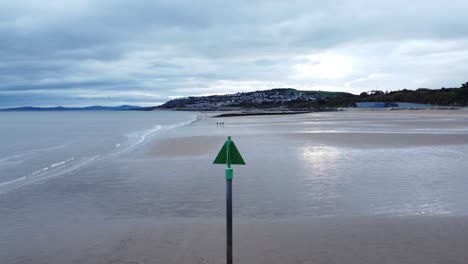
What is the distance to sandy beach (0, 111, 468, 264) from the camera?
628cm

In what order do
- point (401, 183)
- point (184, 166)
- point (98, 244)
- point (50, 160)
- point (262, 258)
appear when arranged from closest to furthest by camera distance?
point (262, 258)
point (98, 244)
point (401, 183)
point (184, 166)
point (50, 160)

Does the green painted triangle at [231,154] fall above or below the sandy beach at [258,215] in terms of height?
above

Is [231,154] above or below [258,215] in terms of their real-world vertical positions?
above

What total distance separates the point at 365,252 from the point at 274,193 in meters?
4.44

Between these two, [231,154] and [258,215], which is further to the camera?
[258,215]

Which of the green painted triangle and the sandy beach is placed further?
the sandy beach

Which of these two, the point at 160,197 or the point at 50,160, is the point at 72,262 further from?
the point at 50,160

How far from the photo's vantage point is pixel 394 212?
27.5 ft

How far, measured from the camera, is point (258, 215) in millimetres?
8430

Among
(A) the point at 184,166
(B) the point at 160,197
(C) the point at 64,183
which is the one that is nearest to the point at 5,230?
(B) the point at 160,197

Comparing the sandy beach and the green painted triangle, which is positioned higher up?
the green painted triangle

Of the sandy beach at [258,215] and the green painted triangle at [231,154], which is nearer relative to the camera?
the green painted triangle at [231,154]

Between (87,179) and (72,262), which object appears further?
(87,179)

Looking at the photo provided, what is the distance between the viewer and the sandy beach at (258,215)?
628cm
